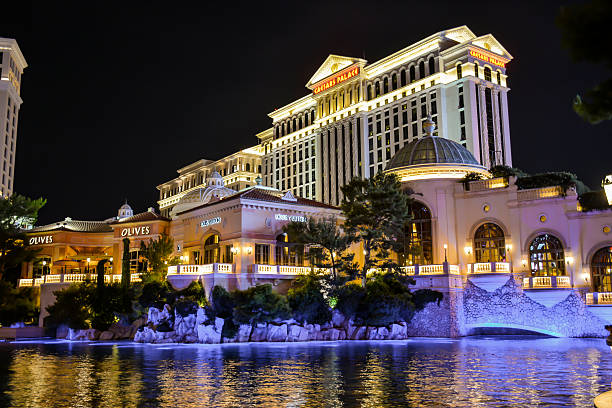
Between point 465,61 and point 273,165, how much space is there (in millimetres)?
51753

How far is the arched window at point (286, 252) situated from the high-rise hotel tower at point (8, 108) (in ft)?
218

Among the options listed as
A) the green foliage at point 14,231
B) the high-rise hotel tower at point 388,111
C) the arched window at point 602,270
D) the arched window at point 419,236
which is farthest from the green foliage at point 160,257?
the high-rise hotel tower at point 388,111

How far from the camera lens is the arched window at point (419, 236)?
45.2 meters

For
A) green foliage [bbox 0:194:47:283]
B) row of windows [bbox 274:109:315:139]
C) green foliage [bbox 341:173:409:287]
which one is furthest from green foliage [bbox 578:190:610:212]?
row of windows [bbox 274:109:315:139]

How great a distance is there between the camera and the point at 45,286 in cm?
4644

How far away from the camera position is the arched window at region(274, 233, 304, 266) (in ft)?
144

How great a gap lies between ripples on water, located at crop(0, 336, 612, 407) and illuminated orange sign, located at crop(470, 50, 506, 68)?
213ft

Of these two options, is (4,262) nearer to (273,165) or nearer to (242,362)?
(242,362)

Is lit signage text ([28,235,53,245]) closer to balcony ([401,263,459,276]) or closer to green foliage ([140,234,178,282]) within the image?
green foliage ([140,234,178,282])

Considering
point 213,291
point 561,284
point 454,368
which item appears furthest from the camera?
point 561,284

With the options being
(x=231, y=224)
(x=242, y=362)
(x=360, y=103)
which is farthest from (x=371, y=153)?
(x=242, y=362)

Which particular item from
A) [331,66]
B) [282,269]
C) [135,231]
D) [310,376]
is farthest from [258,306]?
[331,66]

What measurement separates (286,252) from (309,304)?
7.60 m

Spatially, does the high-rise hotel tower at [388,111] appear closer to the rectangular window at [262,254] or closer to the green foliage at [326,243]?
the rectangular window at [262,254]
